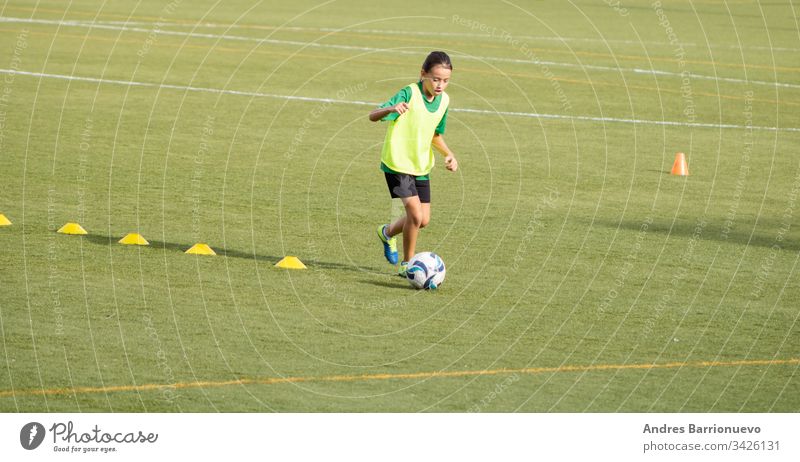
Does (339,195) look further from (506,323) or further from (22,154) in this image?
(506,323)

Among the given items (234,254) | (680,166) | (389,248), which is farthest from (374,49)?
(389,248)

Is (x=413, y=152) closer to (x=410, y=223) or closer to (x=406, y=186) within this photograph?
(x=406, y=186)

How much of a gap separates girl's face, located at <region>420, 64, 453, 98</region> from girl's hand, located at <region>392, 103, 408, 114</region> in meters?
0.46

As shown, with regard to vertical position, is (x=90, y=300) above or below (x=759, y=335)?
below

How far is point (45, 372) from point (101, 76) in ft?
64.9

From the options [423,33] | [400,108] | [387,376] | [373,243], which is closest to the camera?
[387,376]

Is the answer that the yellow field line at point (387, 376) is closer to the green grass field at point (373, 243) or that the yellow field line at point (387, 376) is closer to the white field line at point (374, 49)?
the green grass field at point (373, 243)

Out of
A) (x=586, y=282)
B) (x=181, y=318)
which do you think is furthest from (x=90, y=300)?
(x=586, y=282)

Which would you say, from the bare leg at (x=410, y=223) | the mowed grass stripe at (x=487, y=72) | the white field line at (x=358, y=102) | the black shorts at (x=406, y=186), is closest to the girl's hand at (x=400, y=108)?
the black shorts at (x=406, y=186)

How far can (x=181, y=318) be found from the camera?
10.6m

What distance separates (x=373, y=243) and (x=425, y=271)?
2026mm

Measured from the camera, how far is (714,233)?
1512 cm

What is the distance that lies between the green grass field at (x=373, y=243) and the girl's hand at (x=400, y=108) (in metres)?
1.47

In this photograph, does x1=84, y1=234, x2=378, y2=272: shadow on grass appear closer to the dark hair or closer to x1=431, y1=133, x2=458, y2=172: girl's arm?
x1=431, y1=133, x2=458, y2=172: girl's arm
